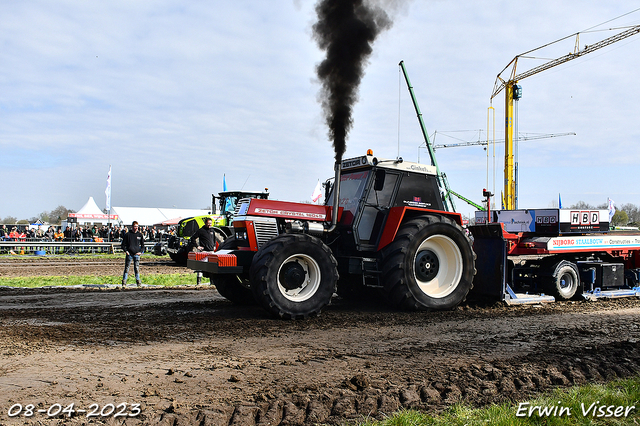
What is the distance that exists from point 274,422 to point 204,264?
423cm

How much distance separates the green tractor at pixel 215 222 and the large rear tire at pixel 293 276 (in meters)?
9.63

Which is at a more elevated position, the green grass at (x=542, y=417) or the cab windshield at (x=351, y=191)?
the cab windshield at (x=351, y=191)

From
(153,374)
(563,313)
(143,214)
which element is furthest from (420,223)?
(143,214)

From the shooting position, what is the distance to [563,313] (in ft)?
27.3

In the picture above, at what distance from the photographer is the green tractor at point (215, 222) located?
17406 millimetres

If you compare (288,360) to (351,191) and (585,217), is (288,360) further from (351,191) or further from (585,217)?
(585,217)

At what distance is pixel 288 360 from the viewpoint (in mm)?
5090

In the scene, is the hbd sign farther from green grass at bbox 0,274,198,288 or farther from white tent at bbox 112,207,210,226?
white tent at bbox 112,207,210,226

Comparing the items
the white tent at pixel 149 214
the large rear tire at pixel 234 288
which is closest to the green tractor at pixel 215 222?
the large rear tire at pixel 234 288

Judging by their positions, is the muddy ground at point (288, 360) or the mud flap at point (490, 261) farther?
the mud flap at point (490, 261)

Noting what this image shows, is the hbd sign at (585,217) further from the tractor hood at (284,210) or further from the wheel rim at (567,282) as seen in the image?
the tractor hood at (284,210)

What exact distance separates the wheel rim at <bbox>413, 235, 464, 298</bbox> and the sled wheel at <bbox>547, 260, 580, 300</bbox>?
7.32 feet

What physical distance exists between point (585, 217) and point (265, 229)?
21.4 feet

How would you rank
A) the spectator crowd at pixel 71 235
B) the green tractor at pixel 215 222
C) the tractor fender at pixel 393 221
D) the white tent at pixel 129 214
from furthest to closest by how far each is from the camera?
1. the white tent at pixel 129 214
2. the spectator crowd at pixel 71 235
3. the green tractor at pixel 215 222
4. the tractor fender at pixel 393 221
